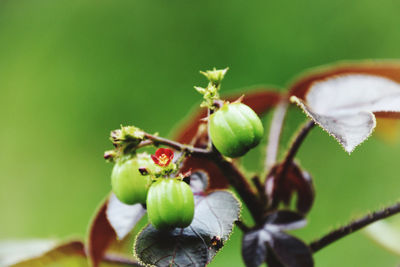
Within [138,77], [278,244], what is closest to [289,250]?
[278,244]

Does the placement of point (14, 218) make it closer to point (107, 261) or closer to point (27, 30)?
point (27, 30)

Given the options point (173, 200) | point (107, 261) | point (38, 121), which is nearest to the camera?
point (173, 200)

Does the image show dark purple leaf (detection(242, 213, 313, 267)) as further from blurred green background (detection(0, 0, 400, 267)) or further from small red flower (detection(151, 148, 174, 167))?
blurred green background (detection(0, 0, 400, 267))

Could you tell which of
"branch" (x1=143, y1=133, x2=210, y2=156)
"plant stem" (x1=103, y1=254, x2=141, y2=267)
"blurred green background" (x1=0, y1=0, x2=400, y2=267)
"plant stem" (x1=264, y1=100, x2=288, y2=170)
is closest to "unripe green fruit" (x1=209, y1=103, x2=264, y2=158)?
"branch" (x1=143, y1=133, x2=210, y2=156)

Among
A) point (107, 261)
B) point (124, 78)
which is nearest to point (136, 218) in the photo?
point (107, 261)

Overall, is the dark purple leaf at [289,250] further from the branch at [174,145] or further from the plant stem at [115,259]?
the plant stem at [115,259]

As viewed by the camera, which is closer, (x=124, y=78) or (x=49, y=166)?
(x=49, y=166)

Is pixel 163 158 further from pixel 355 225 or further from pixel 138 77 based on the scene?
pixel 138 77
